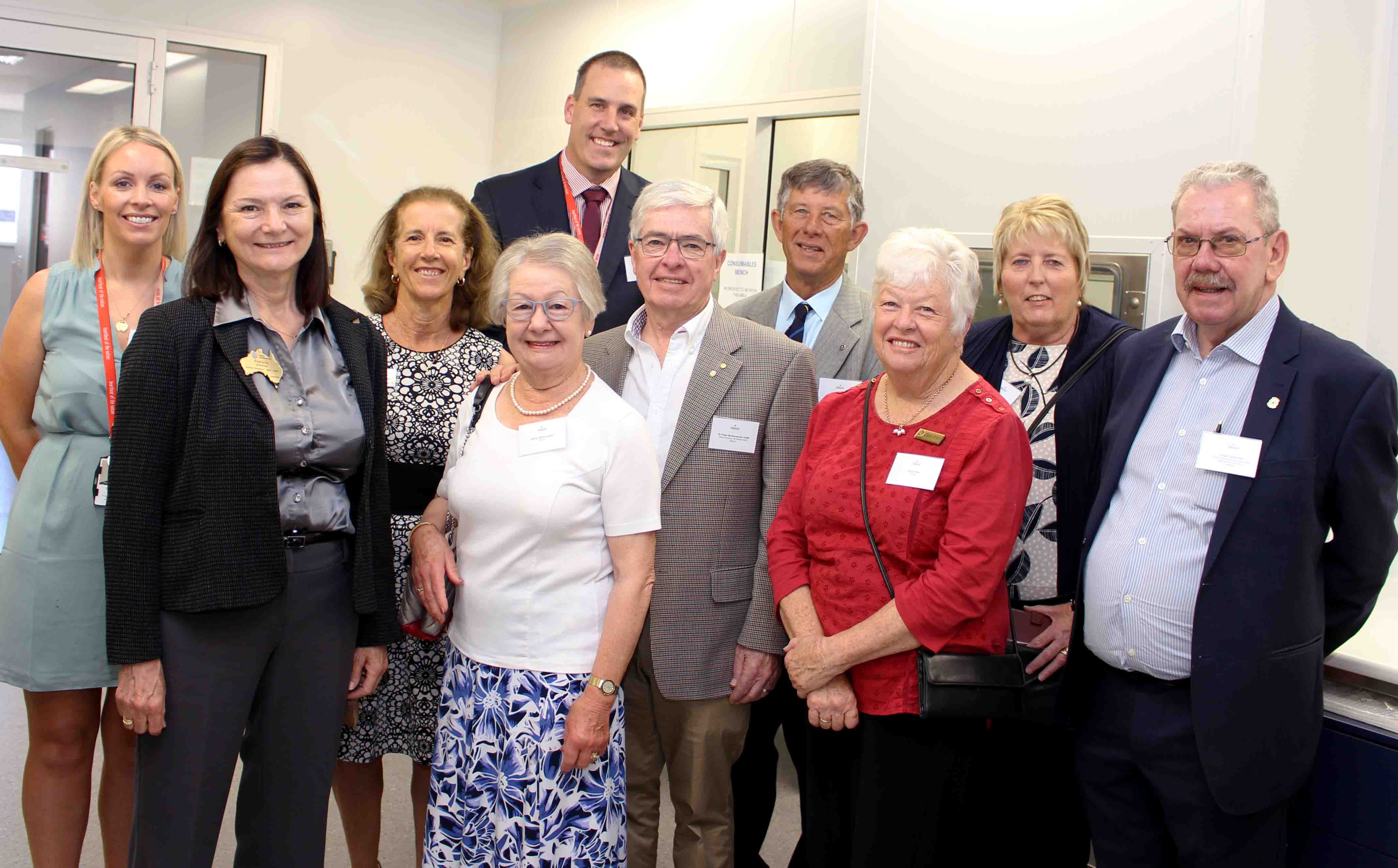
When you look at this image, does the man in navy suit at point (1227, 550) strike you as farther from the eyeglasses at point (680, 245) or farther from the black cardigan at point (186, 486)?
the black cardigan at point (186, 486)

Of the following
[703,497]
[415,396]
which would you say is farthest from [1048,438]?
[415,396]

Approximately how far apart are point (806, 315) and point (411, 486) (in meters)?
1.23

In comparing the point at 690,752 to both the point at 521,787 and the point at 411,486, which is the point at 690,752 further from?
the point at 411,486

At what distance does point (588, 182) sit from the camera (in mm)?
3379

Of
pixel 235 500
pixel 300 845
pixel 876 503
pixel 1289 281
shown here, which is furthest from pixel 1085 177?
pixel 300 845

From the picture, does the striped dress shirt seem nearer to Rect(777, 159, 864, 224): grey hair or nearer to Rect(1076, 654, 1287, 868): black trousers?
Rect(1076, 654, 1287, 868): black trousers

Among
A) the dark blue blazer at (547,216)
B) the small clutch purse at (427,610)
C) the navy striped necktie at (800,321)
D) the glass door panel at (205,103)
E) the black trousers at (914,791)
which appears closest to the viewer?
the black trousers at (914,791)

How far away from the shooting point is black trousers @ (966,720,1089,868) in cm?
261

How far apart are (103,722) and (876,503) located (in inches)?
81.8

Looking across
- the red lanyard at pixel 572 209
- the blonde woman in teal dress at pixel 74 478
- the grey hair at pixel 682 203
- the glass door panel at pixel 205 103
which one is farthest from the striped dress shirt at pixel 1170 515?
the glass door panel at pixel 205 103

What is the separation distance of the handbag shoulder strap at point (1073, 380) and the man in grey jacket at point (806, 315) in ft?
1.63

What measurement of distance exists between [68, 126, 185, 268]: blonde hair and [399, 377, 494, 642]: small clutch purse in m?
1.07

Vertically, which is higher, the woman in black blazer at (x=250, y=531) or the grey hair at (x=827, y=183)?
the grey hair at (x=827, y=183)

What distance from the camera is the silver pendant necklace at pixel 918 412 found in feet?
6.91
